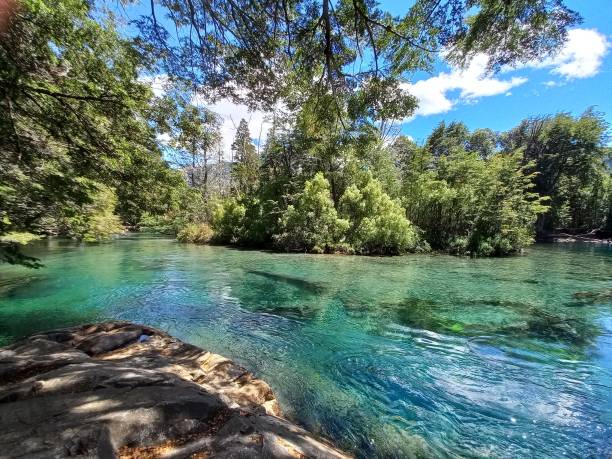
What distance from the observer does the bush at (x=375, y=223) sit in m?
20.7

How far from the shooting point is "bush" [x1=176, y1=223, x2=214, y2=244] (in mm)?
28328

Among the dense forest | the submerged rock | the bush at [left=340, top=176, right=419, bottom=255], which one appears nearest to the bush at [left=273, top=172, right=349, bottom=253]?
the bush at [left=340, top=176, right=419, bottom=255]

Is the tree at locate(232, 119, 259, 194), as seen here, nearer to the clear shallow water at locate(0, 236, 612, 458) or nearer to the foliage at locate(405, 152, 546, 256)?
the foliage at locate(405, 152, 546, 256)

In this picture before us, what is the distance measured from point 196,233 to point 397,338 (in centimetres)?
2510

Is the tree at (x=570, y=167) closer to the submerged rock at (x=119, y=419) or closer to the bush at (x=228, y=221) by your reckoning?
the bush at (x=228, y=221)

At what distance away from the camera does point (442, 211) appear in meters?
23.5

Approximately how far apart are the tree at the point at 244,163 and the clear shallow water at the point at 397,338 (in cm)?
2012

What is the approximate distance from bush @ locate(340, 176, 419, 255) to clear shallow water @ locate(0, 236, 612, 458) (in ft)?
→ 22.3

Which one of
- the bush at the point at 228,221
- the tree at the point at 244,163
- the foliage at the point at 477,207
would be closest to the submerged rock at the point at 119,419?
the foliage at the point at 477,207

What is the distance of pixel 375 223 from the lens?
67.8ft

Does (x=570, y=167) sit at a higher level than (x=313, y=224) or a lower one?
higher

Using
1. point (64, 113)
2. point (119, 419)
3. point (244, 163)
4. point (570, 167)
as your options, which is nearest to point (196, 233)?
point (244, 163)

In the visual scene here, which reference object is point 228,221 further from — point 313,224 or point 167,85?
point 167,85

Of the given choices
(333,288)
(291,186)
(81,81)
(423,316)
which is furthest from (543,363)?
(291,186)
